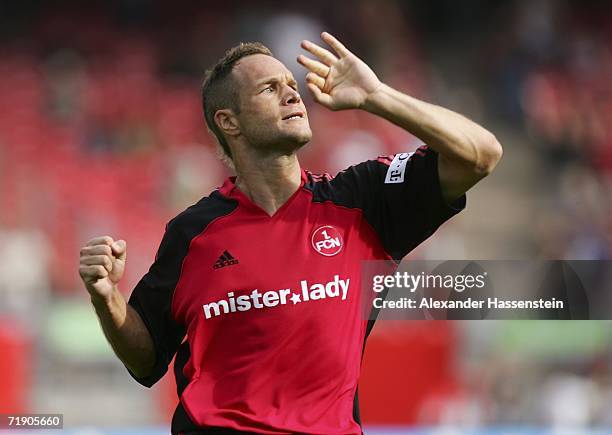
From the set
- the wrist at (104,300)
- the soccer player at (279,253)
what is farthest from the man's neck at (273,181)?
the wrist at (104,300)

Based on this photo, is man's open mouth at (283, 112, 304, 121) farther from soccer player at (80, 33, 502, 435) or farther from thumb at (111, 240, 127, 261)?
thumb at (111, 240, 127, 261)

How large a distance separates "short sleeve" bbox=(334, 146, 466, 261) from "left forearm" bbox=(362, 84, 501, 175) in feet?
0.68

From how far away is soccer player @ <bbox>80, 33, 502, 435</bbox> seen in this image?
3.61 m

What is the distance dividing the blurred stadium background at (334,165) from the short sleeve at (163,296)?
3.56 meters

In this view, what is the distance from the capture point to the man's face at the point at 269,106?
12.8ft

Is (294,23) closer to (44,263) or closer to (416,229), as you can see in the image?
(44,263)

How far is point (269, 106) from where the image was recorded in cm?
397

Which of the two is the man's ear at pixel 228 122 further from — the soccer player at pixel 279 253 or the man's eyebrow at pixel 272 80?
the man's eyebrow at pixel 272 80

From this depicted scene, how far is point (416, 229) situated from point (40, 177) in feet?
31.7

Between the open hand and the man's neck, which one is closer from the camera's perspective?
the open hand

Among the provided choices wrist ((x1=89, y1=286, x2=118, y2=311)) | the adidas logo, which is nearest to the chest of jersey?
the adidas logo

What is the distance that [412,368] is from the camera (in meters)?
9.67
